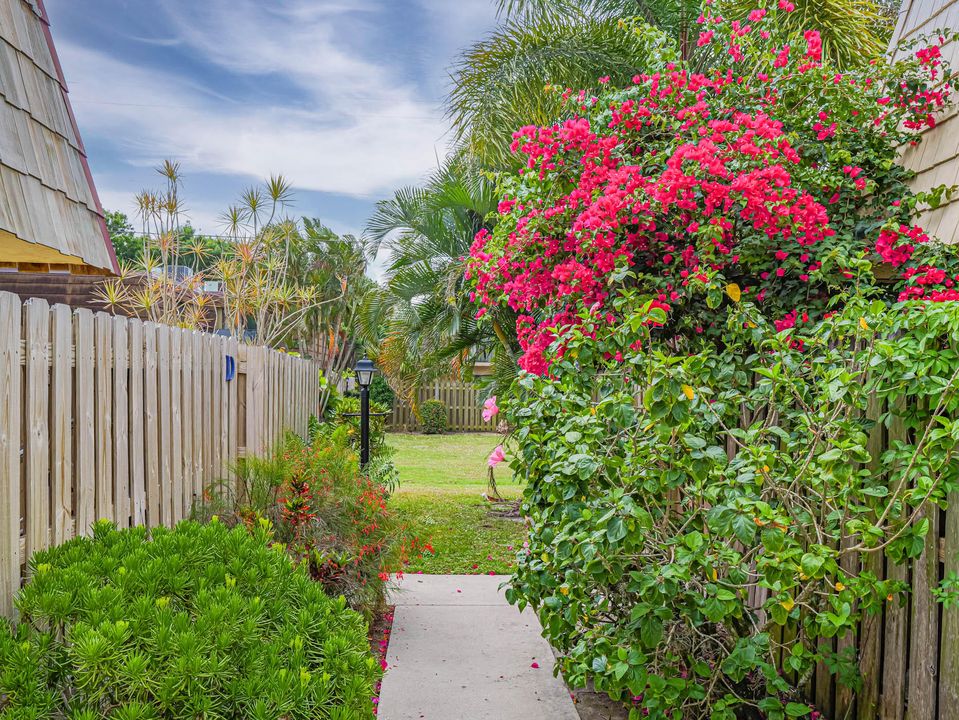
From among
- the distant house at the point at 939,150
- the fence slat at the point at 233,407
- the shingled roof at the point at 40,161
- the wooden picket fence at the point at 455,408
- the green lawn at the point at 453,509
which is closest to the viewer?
the shingled roof at the point at 40,161

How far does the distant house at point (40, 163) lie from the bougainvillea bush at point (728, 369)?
84.4 inches

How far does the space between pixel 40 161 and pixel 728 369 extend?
3.24 m

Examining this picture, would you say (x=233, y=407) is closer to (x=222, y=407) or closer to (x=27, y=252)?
(x=222, y=407)

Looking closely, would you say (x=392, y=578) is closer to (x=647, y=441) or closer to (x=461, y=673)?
(x=461, y=673)

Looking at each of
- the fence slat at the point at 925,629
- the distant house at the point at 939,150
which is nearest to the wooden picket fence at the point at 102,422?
the fence slat at the point at 925,629

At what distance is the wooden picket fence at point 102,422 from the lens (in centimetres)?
246

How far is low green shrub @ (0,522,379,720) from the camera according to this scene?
1729 mm

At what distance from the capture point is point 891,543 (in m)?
2.61

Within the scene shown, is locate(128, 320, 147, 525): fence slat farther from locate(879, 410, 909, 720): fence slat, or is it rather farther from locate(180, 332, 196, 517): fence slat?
locate(879, 410, 909, 720): fence slat

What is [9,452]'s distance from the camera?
7.97 feet

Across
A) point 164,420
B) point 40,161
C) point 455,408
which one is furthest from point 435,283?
point 455,408

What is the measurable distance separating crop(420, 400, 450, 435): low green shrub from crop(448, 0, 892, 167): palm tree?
12.4 m

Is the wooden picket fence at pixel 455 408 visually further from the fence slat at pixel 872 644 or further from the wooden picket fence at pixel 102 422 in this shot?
the fence slat at pixel 872 644

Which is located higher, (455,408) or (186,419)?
(186,419)
